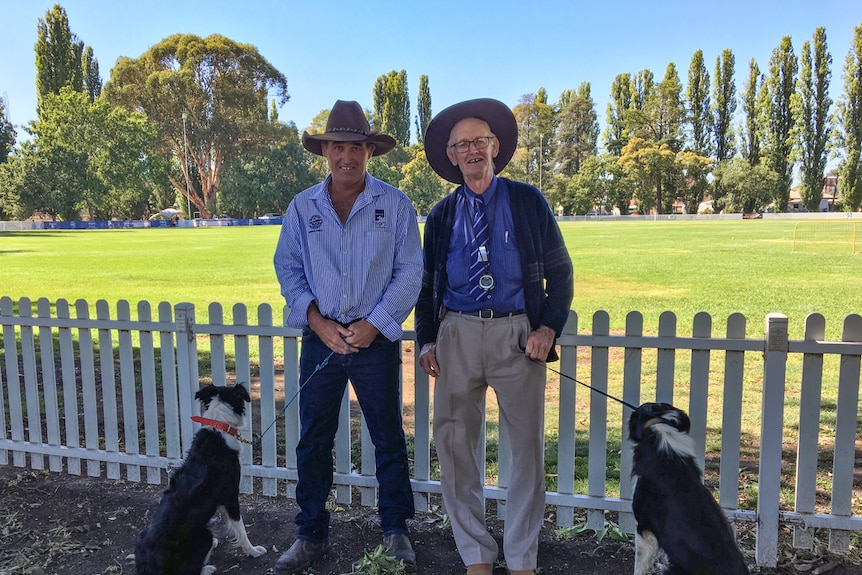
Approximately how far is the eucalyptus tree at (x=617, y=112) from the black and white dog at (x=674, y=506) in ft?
245

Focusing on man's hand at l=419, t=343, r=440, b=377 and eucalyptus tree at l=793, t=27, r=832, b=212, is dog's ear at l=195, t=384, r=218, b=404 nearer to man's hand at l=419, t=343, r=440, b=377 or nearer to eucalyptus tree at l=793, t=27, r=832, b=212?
man's hand at l=419, t=343, r=440, b=377

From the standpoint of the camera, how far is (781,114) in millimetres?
61812

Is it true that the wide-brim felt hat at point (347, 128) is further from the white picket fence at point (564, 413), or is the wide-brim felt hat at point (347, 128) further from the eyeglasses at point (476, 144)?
the white picket fence at point (564, 413)

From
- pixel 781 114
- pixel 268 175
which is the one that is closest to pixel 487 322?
pixel 268 175

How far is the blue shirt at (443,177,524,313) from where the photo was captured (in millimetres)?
2789

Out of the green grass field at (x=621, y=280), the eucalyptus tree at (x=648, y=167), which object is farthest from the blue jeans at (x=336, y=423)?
the eucalyptus tree at (x=648, y=167)

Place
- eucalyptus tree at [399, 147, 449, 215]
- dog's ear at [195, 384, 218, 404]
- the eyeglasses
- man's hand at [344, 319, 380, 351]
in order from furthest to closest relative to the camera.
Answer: eucalyptus tree at [399, 147, 449, 215] < dog's ear at [195, 384, 218, 404] < man's hand at [344, 319, 380, 351] < the eyeglasses

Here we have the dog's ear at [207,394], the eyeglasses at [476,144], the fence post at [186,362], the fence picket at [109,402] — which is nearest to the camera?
the eyeglasses at [476,144]

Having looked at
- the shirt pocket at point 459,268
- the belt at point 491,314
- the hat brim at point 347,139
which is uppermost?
the hat brim at point 347,139

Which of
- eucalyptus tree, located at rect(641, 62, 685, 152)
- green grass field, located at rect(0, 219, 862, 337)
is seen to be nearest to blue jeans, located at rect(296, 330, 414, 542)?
green grass field, located at rect(0, 219, 862, 337)

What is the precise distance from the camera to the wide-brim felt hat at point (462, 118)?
3047 mm

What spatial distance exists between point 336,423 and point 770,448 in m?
2.29

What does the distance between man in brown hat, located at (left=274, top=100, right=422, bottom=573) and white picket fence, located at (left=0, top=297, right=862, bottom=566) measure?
1.35ft

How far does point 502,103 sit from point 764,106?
71.2m
